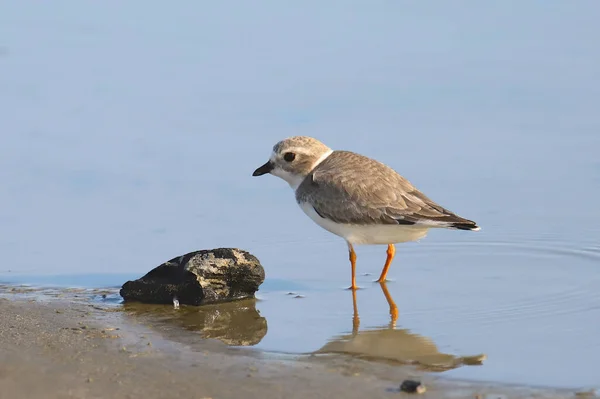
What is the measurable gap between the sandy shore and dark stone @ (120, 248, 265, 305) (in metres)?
0.84

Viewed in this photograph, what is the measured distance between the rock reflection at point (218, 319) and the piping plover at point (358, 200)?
1.14m

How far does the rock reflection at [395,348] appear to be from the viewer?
7027 mm

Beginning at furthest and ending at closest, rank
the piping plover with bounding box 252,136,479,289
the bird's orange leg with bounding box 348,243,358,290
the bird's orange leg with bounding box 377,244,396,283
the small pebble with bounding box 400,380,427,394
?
1. the bird's orange leg with bounding box 377,244,396,283
2. the piping plover with bounding box 252,136,479,289
3. the bird's orange leg with bounding box 348,243,358,290
4. the small pebble with bounding box 400,380,427,394

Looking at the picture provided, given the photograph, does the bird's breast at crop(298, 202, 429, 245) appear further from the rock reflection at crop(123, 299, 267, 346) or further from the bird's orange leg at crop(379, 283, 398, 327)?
the rock reflection at crop(123, 299, 267, 346)

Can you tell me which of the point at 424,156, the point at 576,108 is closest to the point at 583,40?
the point at 576,108

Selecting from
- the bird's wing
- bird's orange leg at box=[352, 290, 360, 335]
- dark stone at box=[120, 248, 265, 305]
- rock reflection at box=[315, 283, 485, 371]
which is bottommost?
rock reflection at box=[315, 283, 485, 371]

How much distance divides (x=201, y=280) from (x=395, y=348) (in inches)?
67.6

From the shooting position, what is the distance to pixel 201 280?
27.3ft

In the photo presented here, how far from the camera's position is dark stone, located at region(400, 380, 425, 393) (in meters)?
6.20

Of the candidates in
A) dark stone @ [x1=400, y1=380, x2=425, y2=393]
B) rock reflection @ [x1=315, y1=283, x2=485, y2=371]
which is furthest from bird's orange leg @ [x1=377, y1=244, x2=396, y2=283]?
dark stone @ [x1=400, y1=380, x2=425, y2=393]

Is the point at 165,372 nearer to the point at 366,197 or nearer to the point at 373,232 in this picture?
the point at 373,232

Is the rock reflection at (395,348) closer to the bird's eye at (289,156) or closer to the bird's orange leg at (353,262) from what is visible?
the bird's orange leg at (353,262)

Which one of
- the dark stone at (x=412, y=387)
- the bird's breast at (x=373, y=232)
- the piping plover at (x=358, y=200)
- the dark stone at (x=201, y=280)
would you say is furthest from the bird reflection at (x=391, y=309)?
the dark stone at (x=412, y=387)

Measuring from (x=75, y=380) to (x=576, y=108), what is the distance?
26.6 feet
